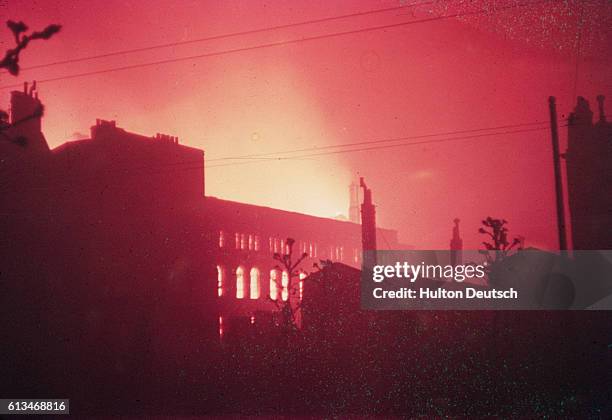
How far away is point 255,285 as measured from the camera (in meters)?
46.1

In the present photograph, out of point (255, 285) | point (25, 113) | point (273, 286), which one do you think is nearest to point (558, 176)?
point (25, 113)

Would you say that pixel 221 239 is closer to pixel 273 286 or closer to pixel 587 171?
pixel 273 286

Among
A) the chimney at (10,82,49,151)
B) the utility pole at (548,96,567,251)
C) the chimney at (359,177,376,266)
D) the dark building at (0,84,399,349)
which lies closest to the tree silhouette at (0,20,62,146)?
the utility pole at (548,96,567,251)

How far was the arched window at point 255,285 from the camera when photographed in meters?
45.4

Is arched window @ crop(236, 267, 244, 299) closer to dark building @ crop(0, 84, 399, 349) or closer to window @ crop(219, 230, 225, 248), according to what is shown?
window @ crop(219, 230, 225, 248)

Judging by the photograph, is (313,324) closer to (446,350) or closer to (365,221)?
(446,350)

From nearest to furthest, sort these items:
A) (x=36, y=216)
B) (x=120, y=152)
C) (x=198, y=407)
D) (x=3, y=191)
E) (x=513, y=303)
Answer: (x=198, y=407) < (x=513, y=303) < (x=3, y=191) < (x=36, y=216) < (x=120, y=152)

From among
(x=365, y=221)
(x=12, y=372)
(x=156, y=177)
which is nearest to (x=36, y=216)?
(x=12, y=372)

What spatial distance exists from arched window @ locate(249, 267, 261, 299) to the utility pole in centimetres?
3237

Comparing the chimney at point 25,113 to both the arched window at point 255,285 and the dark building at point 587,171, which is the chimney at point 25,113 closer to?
the dark building at point 587,171

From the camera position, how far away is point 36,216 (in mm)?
23281

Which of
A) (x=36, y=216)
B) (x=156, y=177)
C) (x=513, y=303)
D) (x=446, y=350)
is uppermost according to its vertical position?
(x=156, y=177)

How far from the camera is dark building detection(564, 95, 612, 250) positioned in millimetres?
21766

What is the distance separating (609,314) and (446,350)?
197 inches
